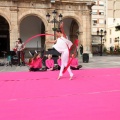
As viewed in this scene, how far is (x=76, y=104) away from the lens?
5.95 m

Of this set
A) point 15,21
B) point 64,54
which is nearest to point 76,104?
point 64,54

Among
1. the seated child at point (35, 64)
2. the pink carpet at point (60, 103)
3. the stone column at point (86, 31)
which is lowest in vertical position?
the pink carpet at point (60, 103)

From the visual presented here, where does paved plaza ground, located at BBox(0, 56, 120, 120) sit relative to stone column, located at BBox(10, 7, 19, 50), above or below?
below

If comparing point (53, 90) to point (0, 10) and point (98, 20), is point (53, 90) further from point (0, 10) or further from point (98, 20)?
point (98, 20)

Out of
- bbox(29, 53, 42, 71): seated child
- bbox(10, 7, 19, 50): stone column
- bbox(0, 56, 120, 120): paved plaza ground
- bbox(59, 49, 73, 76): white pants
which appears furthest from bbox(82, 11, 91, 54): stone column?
bbox(0, 56, 120, 120): paved plaza ground

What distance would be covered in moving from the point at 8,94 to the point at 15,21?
22.8m

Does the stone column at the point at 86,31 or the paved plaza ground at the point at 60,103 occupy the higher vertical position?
the stone column at the point at 86,31

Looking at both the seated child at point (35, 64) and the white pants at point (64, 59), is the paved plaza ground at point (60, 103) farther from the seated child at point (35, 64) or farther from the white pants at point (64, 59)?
the seated child at point (35, 64)

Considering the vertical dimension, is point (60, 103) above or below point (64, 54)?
below

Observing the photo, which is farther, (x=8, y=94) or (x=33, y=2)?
(x=33, y=2)

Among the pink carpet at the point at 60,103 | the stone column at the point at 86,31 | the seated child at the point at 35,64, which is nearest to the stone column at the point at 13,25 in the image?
the stone column at the point at 86,31

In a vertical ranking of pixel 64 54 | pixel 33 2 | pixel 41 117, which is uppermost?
pixel 33 2

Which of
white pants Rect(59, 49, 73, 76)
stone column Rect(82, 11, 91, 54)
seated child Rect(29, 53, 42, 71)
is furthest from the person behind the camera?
stone column Rect(82, 11, 91, 54)

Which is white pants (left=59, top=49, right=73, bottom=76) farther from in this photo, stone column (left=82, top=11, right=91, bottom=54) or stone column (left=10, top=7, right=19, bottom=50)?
stone column (left=82, top=11, right=91, bottom=54)
